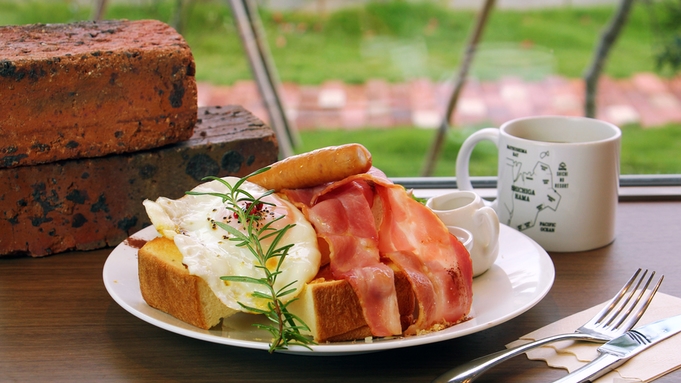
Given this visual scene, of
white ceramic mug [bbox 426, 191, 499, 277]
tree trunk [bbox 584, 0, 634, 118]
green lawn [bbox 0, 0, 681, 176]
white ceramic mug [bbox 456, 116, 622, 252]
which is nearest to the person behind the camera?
white ceramic mug [bbox 426, 191, 499, 277]

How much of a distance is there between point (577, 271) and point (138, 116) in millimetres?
766

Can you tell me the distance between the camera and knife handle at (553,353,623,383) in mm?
768

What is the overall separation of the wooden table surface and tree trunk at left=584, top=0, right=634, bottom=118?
1.68m

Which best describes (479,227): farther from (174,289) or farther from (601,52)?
(601,52)

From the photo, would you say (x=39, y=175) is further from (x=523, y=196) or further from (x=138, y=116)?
(x=523, y=196)

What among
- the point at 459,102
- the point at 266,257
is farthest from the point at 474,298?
the point at 459,102

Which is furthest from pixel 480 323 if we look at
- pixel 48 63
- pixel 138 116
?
pixel 48 63

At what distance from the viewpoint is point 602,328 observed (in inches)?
34.6

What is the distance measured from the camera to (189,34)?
10.5ft

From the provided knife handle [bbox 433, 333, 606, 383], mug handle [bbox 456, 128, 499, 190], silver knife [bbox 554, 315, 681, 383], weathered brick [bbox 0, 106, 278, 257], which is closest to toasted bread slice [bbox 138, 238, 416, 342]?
knife handle [bbox 433, 333, 606, 383]

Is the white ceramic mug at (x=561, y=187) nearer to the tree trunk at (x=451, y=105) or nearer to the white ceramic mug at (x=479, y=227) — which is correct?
the white ceramic mug at (x=479, y=227)

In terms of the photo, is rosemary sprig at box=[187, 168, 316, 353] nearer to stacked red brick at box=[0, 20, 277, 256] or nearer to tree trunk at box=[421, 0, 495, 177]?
stacked red brick at box=[0, 20, 277, 256]

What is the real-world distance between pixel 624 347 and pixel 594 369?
73mm

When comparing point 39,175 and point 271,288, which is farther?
point 39,175
